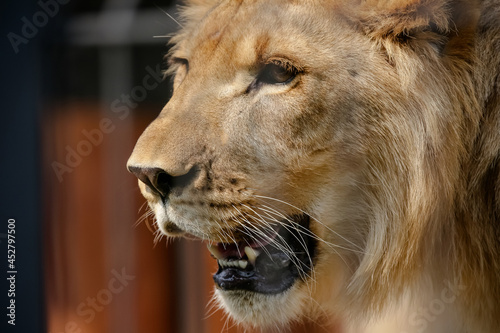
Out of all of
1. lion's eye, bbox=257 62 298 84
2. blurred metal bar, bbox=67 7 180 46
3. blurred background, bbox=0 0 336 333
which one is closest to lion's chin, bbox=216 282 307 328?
blurred background, bbox=0 0 336 333

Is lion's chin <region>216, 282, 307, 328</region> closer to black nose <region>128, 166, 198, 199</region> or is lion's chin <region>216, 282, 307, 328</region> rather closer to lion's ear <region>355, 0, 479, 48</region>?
black nose <region>128, 166, 198, 199</region>

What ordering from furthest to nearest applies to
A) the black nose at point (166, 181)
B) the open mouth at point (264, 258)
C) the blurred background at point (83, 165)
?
the blurred background at point (83, 165) < the open mouth at point (264, 258) < the black nose at point (166, 181)

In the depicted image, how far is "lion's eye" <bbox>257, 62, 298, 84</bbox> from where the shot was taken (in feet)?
2.96

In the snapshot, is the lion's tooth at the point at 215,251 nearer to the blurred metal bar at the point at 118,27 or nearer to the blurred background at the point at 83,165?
the blurred background at the point at 83,165

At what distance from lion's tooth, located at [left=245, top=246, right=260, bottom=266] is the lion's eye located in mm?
241

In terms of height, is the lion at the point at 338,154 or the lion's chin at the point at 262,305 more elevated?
the lion at the point at 338,154

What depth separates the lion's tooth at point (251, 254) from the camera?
3.16 ft

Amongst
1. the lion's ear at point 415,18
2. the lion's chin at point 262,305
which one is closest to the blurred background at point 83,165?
the lion's chin at point 262,305

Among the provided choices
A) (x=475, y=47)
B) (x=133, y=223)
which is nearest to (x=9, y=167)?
(x=133, y=223)

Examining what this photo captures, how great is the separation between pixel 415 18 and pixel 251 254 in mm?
400

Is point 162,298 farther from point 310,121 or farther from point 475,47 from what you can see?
point 475,47

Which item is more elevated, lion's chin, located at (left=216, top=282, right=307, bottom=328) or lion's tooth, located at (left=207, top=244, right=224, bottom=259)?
lion's tooth, located at (left=207, top=244, right=224, bottom=259)

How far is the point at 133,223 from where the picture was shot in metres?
1.19

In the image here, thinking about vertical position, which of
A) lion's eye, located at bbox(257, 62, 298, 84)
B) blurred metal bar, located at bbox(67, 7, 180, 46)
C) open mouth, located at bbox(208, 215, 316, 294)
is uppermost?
blurred metal bar, located at bbox(67, 7, 180, 46)
